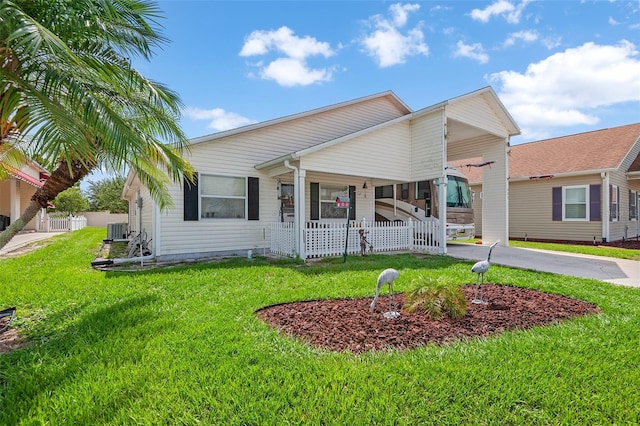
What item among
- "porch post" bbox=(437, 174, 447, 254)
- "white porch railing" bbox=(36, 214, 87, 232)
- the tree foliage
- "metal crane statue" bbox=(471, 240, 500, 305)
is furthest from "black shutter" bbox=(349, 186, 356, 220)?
the tree foliage

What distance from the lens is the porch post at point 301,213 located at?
29.6 feet

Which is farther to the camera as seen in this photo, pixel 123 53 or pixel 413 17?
pixel 413 17

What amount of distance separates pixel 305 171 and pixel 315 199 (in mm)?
3044

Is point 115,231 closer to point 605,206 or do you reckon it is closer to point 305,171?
point 305,171

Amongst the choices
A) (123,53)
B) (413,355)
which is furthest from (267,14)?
(413,355)

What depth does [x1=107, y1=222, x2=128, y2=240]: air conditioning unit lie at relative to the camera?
15.7 m

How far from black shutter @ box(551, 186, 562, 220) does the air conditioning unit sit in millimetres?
20962

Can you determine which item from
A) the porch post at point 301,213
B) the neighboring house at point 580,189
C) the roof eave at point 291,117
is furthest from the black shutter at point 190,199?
the neighboring house at point 580,189

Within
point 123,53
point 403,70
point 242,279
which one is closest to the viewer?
point 123,53

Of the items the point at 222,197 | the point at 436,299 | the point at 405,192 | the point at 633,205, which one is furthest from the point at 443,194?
the point at 633,205

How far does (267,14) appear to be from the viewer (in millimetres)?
9922

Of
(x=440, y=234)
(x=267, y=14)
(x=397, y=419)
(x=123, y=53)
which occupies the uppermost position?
(x=267, y=14)

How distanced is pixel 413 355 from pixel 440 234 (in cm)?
833

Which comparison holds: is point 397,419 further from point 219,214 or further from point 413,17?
point 413,17
